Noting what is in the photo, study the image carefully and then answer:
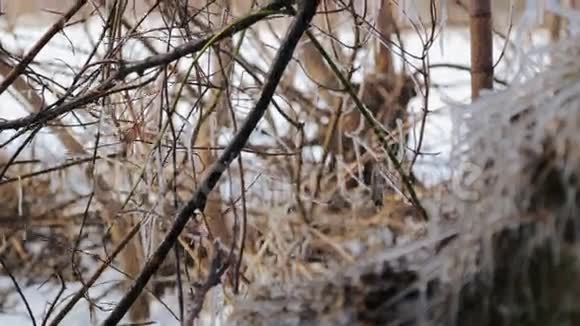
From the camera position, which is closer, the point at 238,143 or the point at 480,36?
the point at 238,143

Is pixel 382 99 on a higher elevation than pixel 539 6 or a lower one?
higher

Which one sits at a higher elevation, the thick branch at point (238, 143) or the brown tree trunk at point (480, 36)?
the brown tree trunk at point (480, 36)

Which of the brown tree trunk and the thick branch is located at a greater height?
the brown tree trunk

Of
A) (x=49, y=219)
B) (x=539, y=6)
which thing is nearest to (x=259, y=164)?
(x=49, y=219)

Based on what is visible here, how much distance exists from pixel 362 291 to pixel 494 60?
31.6 inches

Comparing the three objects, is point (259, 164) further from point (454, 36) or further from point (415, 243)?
point (415, 243)

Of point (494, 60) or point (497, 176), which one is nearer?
point (497, 176)

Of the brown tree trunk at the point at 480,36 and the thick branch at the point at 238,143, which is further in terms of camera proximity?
the brown tree trunk at the point at 480,36

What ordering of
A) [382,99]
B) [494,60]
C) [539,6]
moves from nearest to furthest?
[539,6] < [494,60] < [382,99]

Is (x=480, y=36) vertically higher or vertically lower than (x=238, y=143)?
higher

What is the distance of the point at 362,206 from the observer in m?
1.12

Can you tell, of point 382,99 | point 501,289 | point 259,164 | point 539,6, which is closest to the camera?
point 501,289

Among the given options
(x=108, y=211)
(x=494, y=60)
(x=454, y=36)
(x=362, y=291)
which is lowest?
(x=362, y=291)

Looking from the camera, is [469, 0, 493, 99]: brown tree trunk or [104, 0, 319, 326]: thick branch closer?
[104, 0, 319, 326]: thick branch
